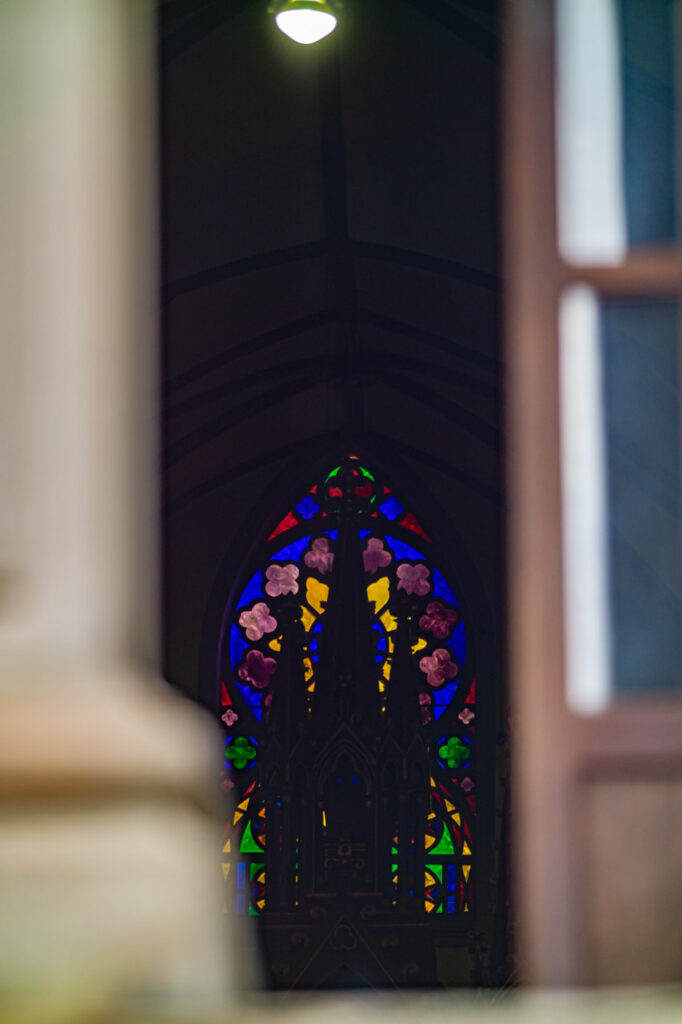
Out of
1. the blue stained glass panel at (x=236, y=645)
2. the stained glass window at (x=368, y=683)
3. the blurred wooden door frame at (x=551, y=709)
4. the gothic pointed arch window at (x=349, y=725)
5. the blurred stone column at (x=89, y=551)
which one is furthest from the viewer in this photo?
the blue stained glass panel at (x=236, y=645)

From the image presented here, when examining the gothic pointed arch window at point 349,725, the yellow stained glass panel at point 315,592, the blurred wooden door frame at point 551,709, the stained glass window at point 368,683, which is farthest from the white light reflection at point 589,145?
the yellow stained glass panel at point 315,592

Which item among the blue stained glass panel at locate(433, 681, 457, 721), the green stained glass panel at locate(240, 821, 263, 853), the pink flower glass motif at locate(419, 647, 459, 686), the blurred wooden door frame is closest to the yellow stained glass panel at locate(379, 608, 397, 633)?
the pink flower glass motif at locate(419, 647, 459, 686)

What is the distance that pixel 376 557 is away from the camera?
8109 millimetres

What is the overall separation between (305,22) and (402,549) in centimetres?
512

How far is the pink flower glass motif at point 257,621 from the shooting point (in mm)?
7980

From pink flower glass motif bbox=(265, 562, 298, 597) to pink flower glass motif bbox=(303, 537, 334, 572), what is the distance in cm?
11

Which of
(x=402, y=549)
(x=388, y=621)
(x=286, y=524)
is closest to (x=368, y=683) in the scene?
(x=388, y=621)

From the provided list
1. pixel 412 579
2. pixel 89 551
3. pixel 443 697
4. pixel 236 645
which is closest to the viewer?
pixel 89 551

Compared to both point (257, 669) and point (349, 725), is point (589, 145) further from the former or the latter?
point (257, 669)

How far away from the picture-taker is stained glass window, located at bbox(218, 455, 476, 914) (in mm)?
7484

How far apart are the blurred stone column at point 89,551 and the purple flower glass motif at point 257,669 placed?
656cm

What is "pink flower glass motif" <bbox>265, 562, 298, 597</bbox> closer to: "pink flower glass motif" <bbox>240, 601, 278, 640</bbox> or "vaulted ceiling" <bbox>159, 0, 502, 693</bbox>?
"pink flower glass motif" <bbox>240, 601, 278, 640</bbox>

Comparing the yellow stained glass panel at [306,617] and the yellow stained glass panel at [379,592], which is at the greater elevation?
the yellow stained glass panel at [379,592]

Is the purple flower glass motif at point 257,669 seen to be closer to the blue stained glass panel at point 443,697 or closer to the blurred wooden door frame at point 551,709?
the blue stained glass panel at point 443,697
